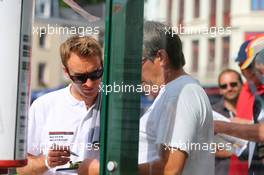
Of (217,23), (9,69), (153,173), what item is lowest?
(153,173)

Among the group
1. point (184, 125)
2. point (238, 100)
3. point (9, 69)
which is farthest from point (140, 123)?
point (9, 69)

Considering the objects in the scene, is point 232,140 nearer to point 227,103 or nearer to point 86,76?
point 227,103

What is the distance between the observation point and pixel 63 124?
266cm

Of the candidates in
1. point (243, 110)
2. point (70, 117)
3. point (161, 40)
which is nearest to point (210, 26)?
point (161, 40)

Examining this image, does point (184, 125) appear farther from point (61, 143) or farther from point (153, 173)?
point (61, 143)

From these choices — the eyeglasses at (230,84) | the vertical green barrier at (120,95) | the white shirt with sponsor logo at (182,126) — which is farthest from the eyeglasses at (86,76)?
the eyeglasses at (230,84)

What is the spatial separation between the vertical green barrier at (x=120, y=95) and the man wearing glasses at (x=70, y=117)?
0.54 ft

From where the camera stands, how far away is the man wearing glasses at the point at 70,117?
8.61ft

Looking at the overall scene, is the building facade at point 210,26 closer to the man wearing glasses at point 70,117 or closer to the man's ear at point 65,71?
the man wearing glasses at point 70,117

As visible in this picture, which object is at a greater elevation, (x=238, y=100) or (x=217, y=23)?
(x=217, y=23)

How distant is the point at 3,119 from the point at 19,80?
13cm

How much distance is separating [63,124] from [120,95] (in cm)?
33

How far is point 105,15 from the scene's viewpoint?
2.46 meters

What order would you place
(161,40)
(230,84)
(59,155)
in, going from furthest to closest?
(59,155) → (161,40) → (230,84)
